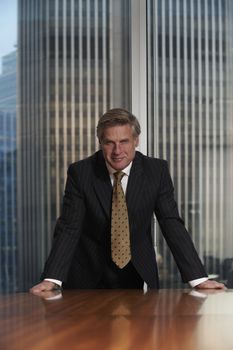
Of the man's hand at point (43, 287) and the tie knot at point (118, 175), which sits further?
the tie knot at point (118, 175)

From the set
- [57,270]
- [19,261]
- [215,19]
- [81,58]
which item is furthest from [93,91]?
[57,270]

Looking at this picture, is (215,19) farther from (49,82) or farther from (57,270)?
(57,270)

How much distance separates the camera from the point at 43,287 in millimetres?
2141

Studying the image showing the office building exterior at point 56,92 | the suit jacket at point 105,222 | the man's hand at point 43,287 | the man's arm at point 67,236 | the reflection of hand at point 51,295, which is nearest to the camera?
the reflection of hand at point 51,295

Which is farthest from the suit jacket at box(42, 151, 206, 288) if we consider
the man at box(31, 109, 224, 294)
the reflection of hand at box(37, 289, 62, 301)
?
the reflection of hand at box(37, 289, 62, 301)

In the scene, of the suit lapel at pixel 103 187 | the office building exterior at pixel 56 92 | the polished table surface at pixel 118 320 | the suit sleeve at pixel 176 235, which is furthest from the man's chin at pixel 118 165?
the office building exterior at pixel 56 92

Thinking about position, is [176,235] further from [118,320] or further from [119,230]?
[118,320]

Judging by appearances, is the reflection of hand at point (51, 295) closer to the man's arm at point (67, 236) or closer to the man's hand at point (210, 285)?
the man's arm at point (67, 236)

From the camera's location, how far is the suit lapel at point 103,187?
239cm

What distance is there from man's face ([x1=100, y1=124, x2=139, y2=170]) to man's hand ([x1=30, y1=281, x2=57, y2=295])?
1.67 ft

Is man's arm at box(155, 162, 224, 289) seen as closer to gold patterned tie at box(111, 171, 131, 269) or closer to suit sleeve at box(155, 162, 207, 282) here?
suit sleeve at box(155, 162, 207, 282)

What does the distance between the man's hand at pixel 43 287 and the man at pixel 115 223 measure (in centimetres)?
5

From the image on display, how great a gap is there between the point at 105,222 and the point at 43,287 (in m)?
0.40

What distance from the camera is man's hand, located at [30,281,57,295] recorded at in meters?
2.09
